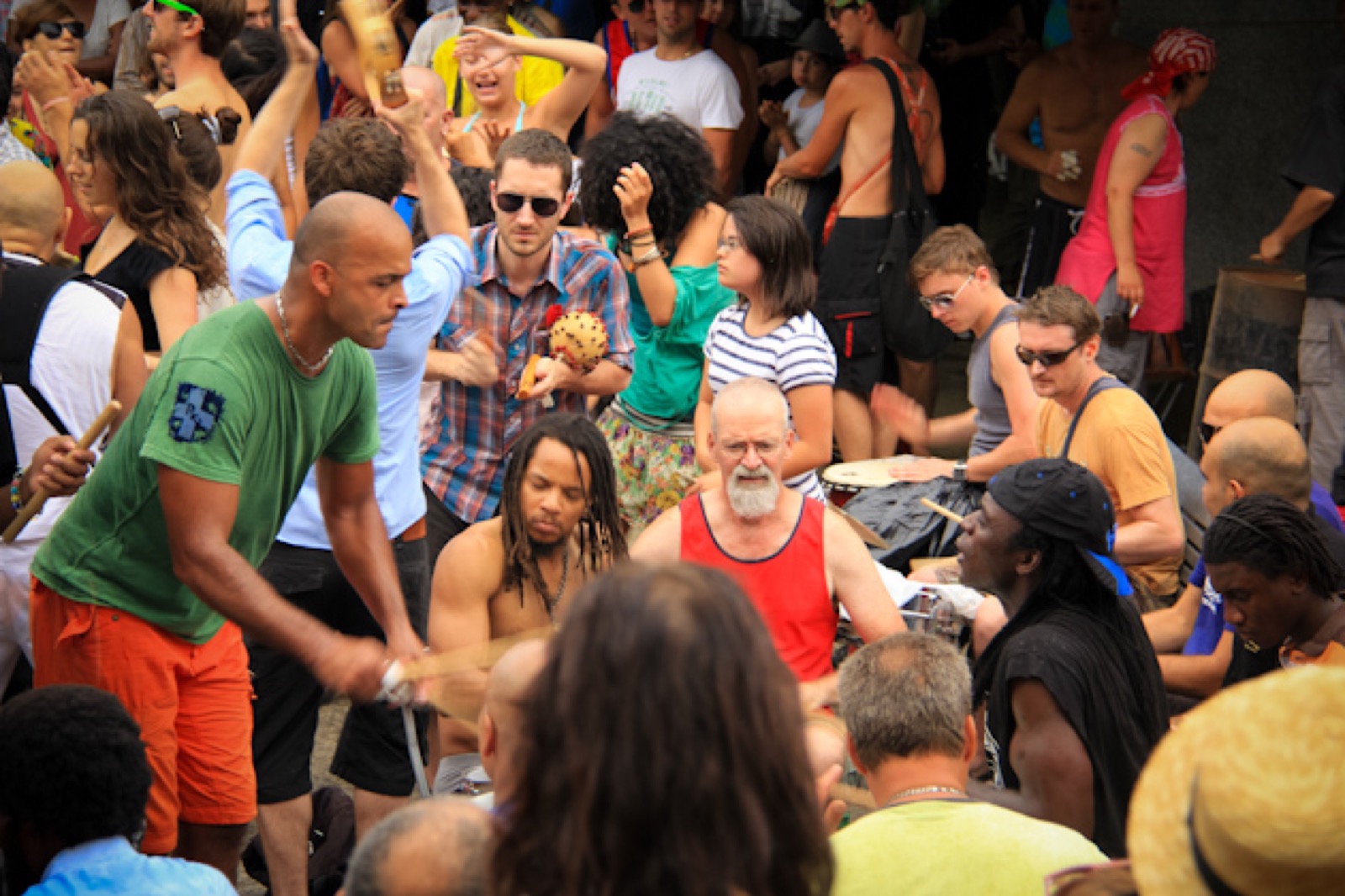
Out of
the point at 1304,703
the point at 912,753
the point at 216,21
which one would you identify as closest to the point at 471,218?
the point at 216,21

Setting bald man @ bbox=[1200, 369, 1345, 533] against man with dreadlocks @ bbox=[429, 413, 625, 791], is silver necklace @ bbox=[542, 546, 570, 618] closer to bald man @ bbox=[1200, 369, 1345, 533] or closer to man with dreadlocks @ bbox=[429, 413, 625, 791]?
man with dreadlocks @ bbox=[429, 413, 625, 791]

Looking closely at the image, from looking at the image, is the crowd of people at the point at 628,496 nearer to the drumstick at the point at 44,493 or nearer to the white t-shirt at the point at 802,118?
the drumstick at the point at 44,493

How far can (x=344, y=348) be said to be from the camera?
3629mm

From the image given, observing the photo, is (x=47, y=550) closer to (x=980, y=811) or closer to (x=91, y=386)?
(x=91, y=386)

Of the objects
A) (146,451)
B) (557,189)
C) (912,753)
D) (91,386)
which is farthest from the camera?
(557,189)

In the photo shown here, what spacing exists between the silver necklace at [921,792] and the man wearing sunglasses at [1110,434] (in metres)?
2.23

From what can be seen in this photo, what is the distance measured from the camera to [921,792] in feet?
9.12

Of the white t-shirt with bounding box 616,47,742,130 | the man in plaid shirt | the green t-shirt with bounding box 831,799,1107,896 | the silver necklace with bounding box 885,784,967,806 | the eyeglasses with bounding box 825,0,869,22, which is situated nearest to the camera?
the green t-shirt with bounding box 831,799,1107,896

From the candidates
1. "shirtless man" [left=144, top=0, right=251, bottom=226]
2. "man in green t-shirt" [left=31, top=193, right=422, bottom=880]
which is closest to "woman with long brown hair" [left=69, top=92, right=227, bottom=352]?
"man in green t-shirt" [left=31, top=193, right=422, bottom=880]

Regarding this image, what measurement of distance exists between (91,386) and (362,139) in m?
1.21

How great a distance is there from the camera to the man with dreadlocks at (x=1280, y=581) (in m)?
3.93

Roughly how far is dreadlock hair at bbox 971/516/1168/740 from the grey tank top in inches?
82.6

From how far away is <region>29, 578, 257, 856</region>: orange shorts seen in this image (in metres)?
3.48

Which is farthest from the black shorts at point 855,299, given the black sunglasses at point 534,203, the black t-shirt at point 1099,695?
the black t-shirt at point 1099,695
